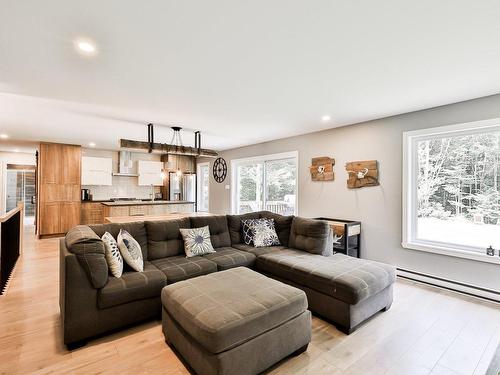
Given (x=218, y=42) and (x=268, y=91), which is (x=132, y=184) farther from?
(x=218, y=42)

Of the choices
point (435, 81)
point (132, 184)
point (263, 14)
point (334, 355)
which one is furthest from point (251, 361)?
point (132, 184)

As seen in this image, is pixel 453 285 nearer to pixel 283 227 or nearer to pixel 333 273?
pixel 333 273

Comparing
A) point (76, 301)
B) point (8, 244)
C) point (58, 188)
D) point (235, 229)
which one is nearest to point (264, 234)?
point (235, 229)

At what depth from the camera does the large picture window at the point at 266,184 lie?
5.60 metres

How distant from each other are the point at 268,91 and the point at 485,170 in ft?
9.41

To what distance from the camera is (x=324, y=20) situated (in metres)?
1.71

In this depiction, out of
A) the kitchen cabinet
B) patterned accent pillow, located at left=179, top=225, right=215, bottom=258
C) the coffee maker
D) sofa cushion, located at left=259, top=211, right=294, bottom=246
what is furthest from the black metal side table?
the coffee maker

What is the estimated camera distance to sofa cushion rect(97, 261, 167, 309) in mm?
2186

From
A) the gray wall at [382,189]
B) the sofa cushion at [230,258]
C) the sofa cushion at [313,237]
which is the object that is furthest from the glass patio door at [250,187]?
the sofa cushion at [230,258]

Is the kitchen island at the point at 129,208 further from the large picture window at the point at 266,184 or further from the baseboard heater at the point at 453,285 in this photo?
the baseboard heater at the point at 453,285

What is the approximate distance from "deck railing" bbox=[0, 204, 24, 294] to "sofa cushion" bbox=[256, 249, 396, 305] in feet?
10.8

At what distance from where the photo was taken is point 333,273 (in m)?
2.49

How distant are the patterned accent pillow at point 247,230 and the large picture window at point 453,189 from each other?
2.23m

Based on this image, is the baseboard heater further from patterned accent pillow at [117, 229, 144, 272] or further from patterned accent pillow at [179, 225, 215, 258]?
patterned accent pillow at [117, 229, 144, 272]
